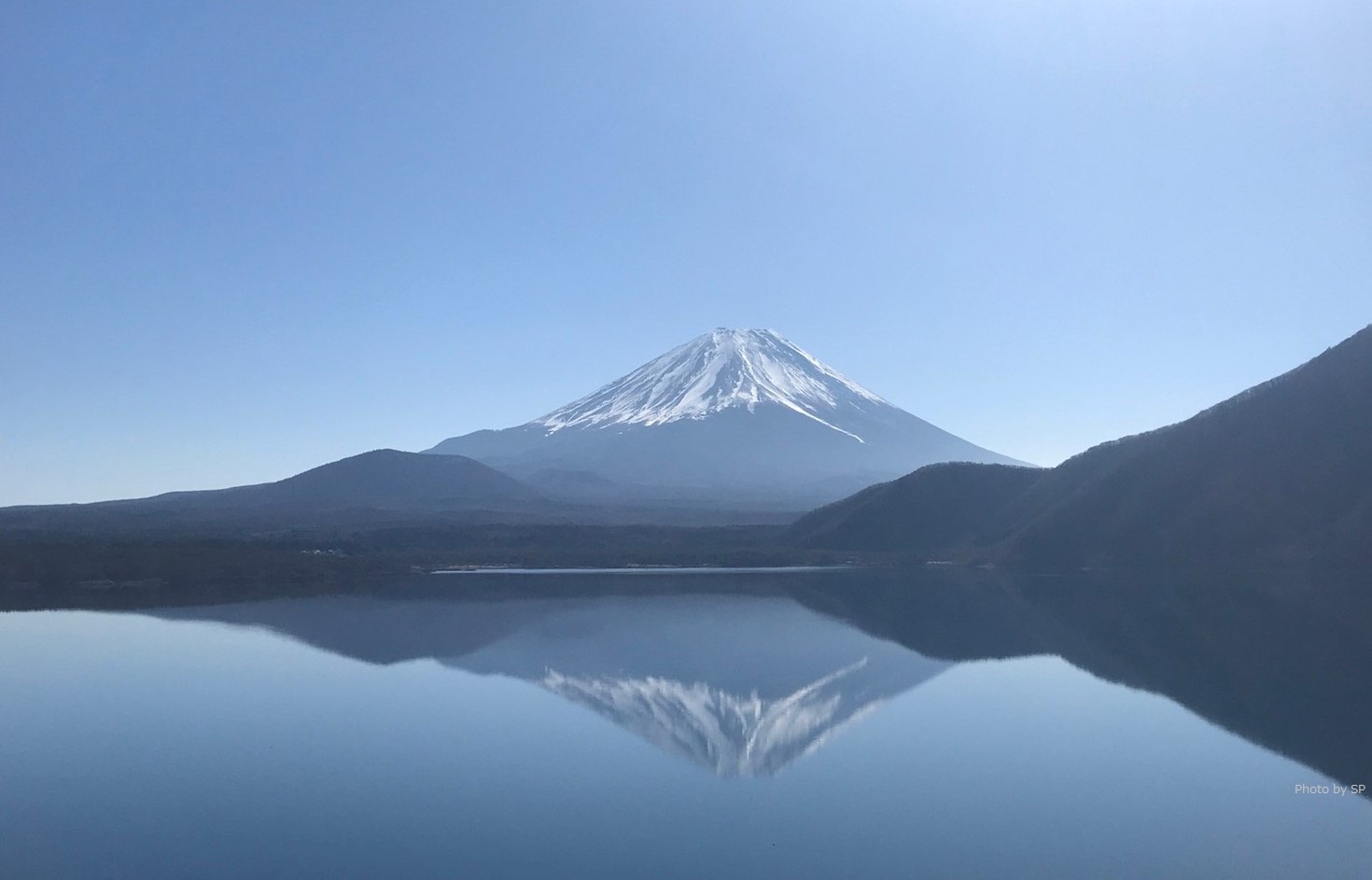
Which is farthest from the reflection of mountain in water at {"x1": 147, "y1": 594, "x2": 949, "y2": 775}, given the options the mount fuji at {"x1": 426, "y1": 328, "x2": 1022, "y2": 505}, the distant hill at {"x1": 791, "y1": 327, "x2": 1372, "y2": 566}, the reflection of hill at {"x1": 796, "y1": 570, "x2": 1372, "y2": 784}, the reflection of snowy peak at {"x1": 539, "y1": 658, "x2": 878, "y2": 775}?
the mount fuji at {"x1": 426, "y1": 328, "x2": 1022, "y2": 505}

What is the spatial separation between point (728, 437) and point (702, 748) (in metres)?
115

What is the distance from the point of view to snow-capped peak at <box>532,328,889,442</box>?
448ft

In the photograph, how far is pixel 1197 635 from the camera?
22.6 meters

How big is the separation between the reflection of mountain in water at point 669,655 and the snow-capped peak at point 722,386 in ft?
333

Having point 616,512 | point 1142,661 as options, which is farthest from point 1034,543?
point 616,512

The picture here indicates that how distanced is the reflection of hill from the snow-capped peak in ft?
322

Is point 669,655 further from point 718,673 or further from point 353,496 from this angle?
point 353,496

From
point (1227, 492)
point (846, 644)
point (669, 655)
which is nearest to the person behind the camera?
point (669, 655)

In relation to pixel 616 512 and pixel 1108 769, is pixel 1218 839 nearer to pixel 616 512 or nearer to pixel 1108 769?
pixel 1108 769

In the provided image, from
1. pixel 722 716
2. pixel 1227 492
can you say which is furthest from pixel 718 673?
pixel 1227 492

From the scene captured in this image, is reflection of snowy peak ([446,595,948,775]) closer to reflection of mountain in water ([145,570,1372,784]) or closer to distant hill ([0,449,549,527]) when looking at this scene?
reflection of mountain in water ([145,570,1372,784])

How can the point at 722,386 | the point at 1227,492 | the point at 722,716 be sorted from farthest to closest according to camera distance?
the point at 722,386 < the point at 1227,492 < the point at 722,716

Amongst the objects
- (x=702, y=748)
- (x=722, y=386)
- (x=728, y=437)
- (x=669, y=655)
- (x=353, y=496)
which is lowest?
(x=702, y=748)

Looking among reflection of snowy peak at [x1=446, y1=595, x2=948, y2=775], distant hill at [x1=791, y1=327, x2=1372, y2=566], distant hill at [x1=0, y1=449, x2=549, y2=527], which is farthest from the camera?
distant hill at [x1=0, y1=449, x2=549, y2=527]
